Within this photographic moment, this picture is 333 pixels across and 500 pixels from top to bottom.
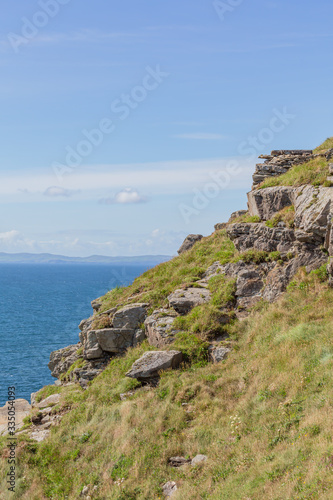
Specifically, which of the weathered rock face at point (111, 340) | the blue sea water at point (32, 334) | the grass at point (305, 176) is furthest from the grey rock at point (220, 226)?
the weathered rock face at point (111, 340)

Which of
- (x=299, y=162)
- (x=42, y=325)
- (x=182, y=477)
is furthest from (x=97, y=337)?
(x=42, y=325)

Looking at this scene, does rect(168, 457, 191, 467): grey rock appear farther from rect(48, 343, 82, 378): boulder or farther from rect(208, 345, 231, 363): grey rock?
rect(48, 343, 82, 378): boulder

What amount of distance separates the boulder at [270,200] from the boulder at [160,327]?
8.15 meters

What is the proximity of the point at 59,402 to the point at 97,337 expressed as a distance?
3.81 metres

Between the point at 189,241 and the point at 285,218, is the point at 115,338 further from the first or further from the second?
the point at 189,241

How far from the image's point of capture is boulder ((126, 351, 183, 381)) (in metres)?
19.3

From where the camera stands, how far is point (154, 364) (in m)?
19.5

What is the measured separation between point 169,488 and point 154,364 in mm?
6371

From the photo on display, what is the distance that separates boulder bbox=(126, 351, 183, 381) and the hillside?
0.07 meters

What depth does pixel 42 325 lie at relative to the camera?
80.0 meters

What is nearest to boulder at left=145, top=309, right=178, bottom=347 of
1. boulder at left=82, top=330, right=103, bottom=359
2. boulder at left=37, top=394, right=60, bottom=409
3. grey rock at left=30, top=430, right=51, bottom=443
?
boulder at left=82, top=330, right=103, bottom=359

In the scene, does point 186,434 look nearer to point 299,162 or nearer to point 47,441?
point 47,441

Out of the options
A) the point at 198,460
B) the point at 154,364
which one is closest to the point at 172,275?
the point at 154,364

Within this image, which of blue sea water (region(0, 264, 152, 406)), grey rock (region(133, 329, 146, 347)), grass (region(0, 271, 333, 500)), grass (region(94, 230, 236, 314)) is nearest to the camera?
grass (region(0, 271, 333, 500))
